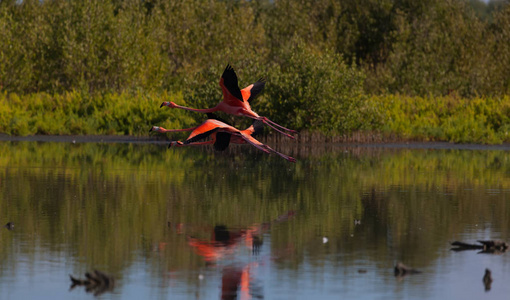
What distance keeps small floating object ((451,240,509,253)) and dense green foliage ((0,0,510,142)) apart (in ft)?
84.5

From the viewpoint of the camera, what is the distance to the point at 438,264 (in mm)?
12828

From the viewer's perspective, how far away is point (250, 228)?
15.9 meters

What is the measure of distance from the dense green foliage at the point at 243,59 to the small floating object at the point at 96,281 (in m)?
28.8

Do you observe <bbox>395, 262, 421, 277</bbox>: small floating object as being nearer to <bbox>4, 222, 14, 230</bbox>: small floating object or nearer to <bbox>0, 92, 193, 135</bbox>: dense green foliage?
<bbox>4, 222, 14, 230</bbox>: small floating object

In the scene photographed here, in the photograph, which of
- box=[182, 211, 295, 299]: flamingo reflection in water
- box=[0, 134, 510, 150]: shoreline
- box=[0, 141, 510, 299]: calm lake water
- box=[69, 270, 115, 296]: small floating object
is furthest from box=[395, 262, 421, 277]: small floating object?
box=[0, 134, 510, 150]: shoreline

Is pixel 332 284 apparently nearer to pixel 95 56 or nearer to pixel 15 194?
pixel 15 194

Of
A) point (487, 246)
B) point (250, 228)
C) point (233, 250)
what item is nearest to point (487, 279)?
point (487, 246)

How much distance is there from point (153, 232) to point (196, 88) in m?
27.2

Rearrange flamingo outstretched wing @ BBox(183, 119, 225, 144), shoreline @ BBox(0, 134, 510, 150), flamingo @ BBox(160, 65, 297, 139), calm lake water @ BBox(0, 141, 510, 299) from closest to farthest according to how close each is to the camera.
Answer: calm lake water @ BBox(0, 141, 510, 299), flamingo outstretched wing @ BBox(183, 119, 225, 144), flamingo @ BBox(160, 65, 297, 139), shoreline @ BBox(0, 134, 510, 150)

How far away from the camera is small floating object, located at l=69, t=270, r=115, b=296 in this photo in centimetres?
1112

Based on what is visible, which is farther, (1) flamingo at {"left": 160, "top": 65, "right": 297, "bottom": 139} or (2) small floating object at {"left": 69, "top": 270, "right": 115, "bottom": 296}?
(1) flamingo at {"left": 160, "top": 65, "right": 297, "bottom": 139}

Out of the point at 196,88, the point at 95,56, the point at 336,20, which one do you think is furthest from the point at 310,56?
the point at 336,20

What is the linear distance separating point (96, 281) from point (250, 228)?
16.3ft

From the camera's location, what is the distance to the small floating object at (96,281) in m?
11.1
